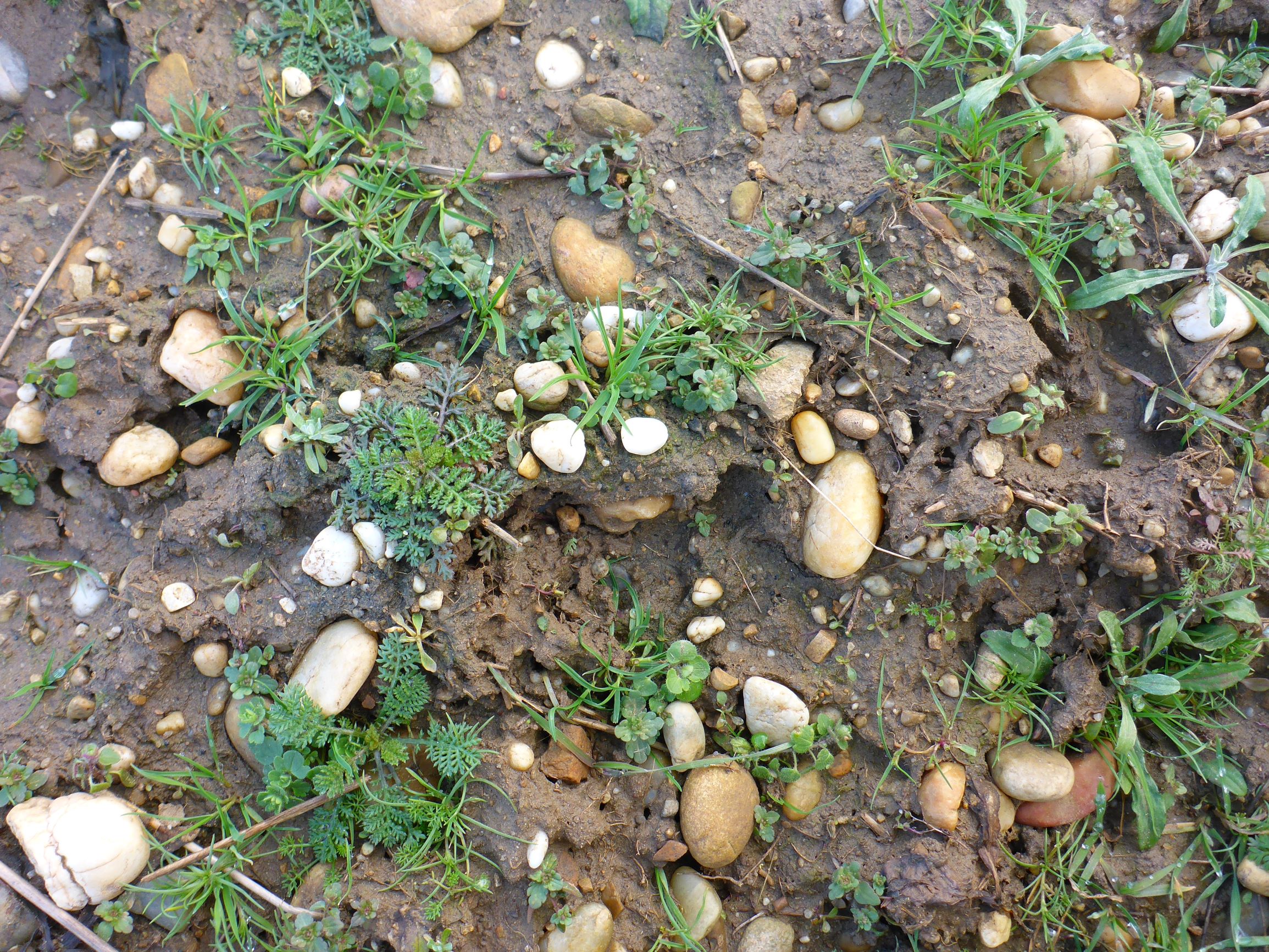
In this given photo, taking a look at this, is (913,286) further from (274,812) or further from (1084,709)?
(274,812)

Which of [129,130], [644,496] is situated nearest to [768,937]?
[644,496]

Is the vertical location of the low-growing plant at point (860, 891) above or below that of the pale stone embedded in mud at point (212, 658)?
below

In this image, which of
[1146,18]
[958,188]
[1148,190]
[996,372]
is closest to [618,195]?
[958,188]

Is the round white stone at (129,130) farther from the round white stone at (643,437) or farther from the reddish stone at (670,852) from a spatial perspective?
the reddish stone at (670,852)

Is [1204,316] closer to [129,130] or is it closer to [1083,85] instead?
[1083,85]

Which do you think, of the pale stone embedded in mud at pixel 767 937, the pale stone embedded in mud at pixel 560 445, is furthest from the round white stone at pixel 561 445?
the pale stone embedded in mud at pixel 767 937

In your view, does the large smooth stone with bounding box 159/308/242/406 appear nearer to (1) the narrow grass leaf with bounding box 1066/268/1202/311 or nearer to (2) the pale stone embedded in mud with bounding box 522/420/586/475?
(2) the pale stone embedded in mud with bounding box 522/420/586/475
